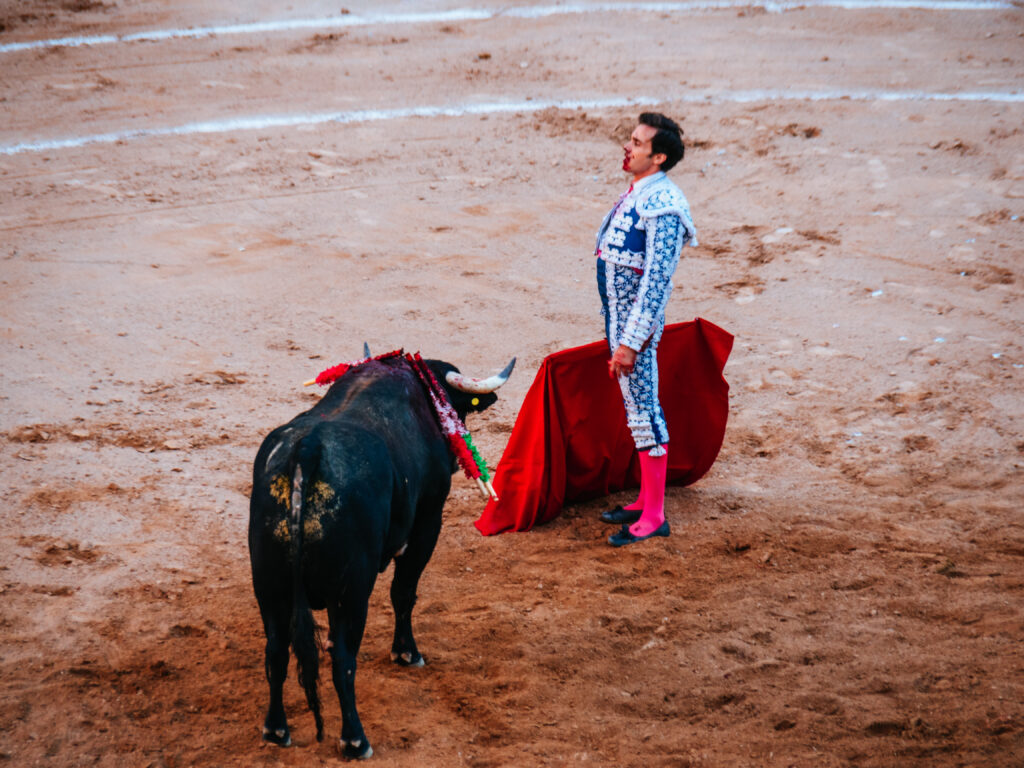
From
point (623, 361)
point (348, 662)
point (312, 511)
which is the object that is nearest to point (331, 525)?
point (312, 511)

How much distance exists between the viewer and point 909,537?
16.9ft

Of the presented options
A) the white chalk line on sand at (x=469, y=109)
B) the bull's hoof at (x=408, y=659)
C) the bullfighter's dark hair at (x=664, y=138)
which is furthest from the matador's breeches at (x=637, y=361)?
the white chalk line on sand at (x=469, y=109)

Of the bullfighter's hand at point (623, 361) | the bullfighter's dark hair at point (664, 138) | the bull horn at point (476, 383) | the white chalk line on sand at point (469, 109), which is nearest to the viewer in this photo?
the bull horn at point (476, 383)

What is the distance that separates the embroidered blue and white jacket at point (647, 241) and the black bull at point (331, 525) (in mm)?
1330

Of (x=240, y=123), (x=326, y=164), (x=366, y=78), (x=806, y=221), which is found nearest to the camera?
(x=806, y=221)

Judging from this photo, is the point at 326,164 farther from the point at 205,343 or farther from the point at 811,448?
the point at 811,448

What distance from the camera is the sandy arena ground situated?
3990 mm

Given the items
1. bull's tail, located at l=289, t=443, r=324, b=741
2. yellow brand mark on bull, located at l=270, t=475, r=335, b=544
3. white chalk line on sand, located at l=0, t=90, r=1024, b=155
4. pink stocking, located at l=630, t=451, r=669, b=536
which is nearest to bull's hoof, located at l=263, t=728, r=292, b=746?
bull's tail, located at l=289, t=443, r=324, b=741

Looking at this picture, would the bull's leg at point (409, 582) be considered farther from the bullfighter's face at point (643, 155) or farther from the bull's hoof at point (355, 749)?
the bullfighter's face at point (643, 155)

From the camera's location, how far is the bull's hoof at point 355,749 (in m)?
3.62

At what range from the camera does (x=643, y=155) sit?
463 centimetres

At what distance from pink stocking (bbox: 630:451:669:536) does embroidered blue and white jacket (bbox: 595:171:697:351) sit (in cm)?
74

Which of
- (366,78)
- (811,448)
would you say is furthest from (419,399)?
(366,78)

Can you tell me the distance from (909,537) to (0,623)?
442cm
